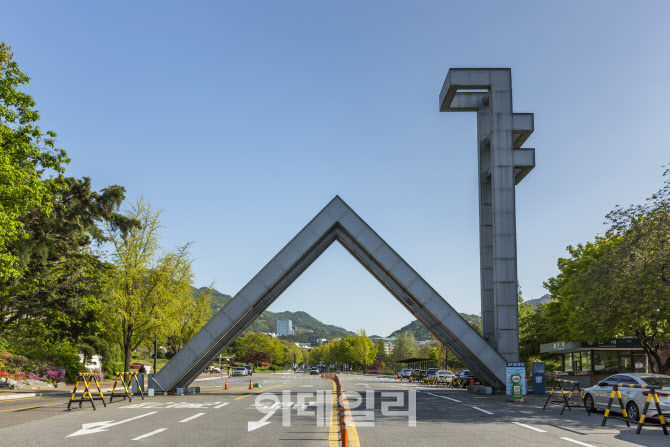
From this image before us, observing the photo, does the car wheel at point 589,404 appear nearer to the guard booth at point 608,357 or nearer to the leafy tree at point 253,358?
the guard booth at point 608,357

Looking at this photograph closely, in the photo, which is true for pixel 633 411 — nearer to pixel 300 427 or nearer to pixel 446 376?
pixel 300 427

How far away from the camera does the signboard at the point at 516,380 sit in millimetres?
25641

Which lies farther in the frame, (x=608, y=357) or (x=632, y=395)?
(x=608, y=357)

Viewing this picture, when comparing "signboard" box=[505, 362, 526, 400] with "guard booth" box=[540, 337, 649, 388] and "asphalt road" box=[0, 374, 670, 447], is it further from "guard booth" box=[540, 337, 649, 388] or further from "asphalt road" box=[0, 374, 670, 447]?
"guard booth" box=[540, 337, 649, 388]

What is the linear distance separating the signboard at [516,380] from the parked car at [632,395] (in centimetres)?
392

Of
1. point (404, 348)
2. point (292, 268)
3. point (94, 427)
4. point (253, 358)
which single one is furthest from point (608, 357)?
point (253, 358)

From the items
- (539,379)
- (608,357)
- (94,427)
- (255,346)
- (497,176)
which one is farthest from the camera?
(255,346)

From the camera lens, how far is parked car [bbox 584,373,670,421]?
17.4 meters

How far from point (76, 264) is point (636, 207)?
1303 inches

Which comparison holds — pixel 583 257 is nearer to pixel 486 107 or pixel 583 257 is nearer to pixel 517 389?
pixel 486 107

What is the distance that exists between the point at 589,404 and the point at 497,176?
47.2 ft

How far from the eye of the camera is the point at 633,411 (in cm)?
1859

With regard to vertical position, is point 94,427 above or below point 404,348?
above

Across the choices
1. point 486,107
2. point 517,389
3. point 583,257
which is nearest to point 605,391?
point 517,389
